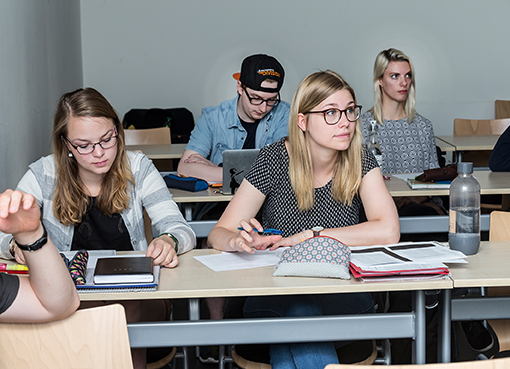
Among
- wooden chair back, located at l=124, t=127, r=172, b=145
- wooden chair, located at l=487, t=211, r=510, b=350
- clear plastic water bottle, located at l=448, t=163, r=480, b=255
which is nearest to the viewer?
clear plastic water bottle, located at l=448, t=163, r=480, b=255

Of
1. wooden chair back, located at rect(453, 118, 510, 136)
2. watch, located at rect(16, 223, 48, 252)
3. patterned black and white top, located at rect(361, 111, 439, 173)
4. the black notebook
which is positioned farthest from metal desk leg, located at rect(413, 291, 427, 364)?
wooden chair back, located at rect(453, 118, 510, 136)

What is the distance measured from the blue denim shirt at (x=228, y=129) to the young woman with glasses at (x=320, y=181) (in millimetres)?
→ 1051

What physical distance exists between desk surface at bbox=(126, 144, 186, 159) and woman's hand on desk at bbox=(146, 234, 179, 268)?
2045 mm

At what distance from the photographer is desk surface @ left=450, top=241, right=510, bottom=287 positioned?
1.42 metres

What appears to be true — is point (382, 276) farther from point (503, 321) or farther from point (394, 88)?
point (394, 88)

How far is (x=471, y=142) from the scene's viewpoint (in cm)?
417

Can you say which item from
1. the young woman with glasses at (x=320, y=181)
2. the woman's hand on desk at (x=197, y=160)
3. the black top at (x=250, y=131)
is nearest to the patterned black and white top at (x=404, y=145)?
the black top at (x=250, y=131)

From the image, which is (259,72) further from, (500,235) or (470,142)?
(470,142)

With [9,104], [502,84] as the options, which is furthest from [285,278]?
[502,84]

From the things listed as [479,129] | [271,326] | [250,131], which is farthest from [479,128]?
[271,326]

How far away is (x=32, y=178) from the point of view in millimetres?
1953

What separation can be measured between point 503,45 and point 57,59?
4541 millimetres

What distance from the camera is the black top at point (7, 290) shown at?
1174 millimetres

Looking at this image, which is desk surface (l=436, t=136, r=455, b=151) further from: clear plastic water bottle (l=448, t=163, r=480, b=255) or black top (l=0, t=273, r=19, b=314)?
black top (l=0, t=273, r=19, b=314)
